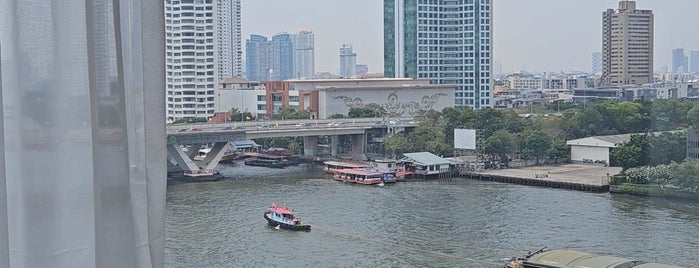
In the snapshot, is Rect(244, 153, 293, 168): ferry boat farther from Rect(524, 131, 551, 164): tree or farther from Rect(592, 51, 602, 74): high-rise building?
Rect(592, 51, 602, 74): high-rise building

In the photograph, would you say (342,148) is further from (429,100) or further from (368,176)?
(368,176)

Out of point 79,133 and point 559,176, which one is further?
point 559,176

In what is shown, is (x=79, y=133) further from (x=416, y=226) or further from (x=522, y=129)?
(x=522, y=129)

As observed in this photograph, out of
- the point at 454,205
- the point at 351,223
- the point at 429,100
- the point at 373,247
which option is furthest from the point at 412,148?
the point at 373,247

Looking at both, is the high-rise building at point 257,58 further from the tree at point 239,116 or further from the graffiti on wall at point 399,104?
the graffiti on wall at point 399,104

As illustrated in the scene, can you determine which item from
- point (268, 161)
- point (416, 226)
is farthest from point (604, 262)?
point (268, 161)

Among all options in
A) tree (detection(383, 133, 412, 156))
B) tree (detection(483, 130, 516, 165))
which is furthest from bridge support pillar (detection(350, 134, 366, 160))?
tree (detection(483, 130, 516, 165))
